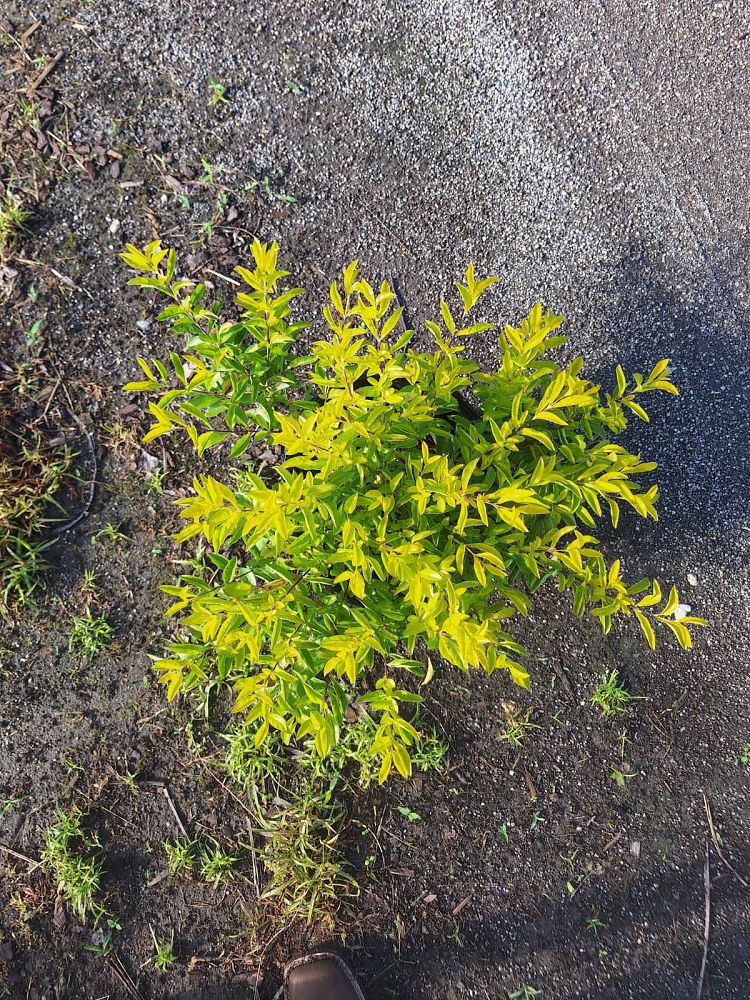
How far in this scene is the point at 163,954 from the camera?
2.32m

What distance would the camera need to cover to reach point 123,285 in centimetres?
259

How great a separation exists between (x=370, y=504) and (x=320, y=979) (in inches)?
71.0

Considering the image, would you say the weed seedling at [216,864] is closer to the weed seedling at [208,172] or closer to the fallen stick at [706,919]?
the fallen stick at [706,919]

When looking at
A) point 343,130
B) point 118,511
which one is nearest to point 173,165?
point 343,130

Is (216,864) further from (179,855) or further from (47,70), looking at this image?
(47,70)

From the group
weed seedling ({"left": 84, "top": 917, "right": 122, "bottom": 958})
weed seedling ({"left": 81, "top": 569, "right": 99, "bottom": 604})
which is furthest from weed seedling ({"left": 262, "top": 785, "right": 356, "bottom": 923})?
weed seedling ({"left": 81, "top": 569, "right": 99, "bottom": 604})

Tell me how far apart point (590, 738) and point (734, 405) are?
151 centimetres

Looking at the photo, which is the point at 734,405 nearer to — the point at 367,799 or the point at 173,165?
the point at 367,799

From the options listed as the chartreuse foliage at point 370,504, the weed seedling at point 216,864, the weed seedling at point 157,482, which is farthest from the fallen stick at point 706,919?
the weed seedling at point 157,482

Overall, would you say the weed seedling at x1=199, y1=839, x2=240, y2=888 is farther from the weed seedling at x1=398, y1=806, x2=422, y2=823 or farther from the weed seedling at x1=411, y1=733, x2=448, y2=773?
the weed seedling at x1=411, y1=733, x2=448, y2=773

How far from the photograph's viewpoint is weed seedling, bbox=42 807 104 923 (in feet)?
7.68

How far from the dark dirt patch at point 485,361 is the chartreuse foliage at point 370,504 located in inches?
37.5

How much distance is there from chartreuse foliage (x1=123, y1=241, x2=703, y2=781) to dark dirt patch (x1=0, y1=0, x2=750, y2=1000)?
0.95 meters

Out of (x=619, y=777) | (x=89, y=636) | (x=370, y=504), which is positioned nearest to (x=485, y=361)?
(x=370, y=504)
